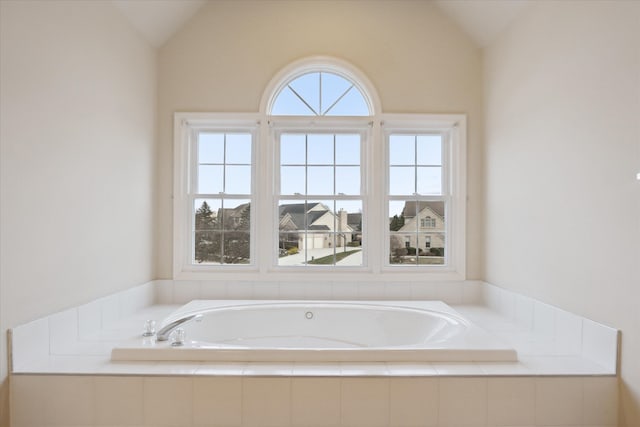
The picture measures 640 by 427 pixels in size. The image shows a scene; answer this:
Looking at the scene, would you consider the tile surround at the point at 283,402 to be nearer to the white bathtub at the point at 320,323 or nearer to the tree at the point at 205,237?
the white bathtub at the point at 320,323

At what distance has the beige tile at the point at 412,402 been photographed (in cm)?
Answer: 171

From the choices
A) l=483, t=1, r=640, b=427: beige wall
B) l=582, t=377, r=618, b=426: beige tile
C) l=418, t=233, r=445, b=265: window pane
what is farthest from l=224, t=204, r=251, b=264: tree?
l=582, t=377, r=618, b=426: beige tile

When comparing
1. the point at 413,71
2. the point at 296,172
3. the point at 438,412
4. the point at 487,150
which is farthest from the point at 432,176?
the point at 438,412

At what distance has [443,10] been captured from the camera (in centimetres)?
309

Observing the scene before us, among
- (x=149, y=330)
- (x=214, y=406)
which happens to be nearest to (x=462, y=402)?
A: (x=214, y=406)

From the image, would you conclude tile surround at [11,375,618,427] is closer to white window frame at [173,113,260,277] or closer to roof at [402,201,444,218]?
white window frame at [173,113,260,277]

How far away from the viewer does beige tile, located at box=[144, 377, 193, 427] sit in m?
1.70

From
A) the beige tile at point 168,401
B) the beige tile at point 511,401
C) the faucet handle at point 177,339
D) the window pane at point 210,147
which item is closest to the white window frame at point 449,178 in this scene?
the window pane at point 210,147

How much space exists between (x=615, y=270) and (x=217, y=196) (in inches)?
104

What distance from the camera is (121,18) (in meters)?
2.62

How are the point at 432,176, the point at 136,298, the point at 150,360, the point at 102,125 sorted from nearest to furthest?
the point at 150,360, the point at 102,125, the point at 136,298, the point at 432,176

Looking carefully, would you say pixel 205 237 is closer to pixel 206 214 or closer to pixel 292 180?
pixel 206 214

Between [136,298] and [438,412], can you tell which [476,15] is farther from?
[136,298]

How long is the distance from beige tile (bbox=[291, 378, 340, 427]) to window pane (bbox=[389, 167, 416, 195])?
6.14ft
